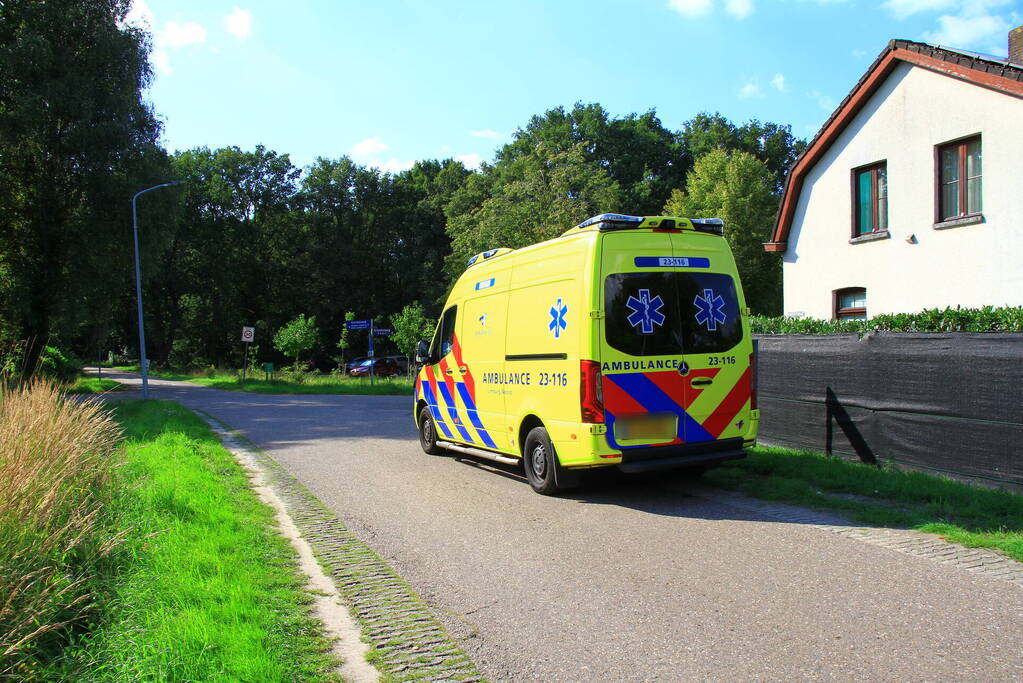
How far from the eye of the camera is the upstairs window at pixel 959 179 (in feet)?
43.1

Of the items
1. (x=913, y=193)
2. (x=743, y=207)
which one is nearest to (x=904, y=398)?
(x=913, y=193)

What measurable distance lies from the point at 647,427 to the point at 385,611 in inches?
142

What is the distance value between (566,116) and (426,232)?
13.6 metres

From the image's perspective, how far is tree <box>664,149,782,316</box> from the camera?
127 ft

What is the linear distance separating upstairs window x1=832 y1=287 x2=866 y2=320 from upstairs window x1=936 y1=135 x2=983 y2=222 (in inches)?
97.4

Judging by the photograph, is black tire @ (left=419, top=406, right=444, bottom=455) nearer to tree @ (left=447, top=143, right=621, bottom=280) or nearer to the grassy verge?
tree @ (left=447, top=143, right=621, bottom=280)

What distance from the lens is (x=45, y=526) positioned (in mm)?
4125

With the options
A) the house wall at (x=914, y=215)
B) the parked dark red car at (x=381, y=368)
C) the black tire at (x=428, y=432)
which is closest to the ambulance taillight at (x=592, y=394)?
the black tire at (x=428, y=432)

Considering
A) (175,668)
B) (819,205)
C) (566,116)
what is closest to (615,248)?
(175,668)

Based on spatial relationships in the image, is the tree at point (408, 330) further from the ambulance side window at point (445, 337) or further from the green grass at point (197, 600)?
the green grass at point (197, 600)

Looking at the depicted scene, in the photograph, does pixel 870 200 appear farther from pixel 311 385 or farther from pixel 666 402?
pixel 311 385

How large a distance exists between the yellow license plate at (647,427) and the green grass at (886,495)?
3.97 ft

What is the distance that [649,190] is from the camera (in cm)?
4656

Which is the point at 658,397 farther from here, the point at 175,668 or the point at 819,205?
the point at 819,205
